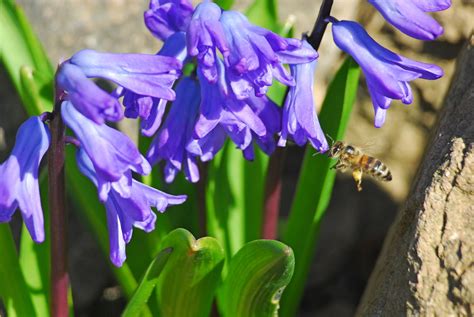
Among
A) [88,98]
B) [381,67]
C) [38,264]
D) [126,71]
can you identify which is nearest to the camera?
[88,98]

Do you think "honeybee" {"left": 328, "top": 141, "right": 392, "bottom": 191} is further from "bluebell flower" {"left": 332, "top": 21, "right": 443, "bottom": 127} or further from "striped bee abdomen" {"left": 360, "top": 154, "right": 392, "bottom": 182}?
"bluebell flower" {"left": 332, "top": 21, "right": 443, "bottom": 127}

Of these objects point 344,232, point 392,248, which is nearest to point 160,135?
point 392,248

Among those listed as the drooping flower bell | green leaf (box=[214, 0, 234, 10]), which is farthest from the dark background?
the drooping flower bell

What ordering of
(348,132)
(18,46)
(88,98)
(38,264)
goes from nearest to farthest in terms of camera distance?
1. (88,98)
2. (38,264)
3. (18,46)
4. (348,132)

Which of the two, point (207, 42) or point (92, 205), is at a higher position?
point (207, 42)

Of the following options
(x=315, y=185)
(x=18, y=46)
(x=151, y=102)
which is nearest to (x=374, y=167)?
(x=315, y=185)

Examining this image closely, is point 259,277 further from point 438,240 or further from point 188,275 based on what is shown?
point 438,240
